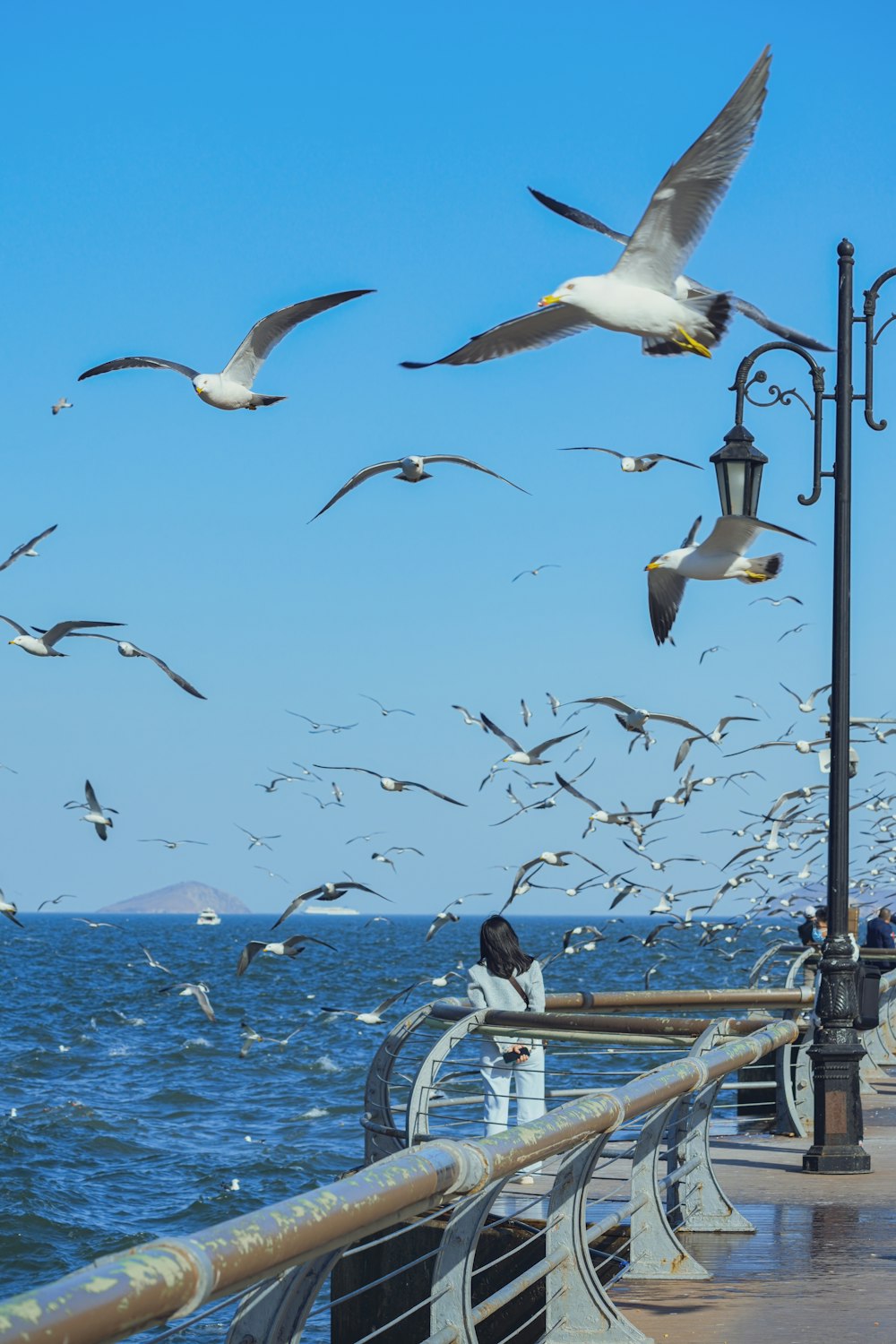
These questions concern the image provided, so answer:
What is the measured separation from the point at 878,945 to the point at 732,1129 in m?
12.9

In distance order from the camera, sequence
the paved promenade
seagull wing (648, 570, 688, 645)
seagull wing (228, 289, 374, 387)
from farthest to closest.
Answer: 1. seagull wing (228, 289, 374, 387)
2. seagull wing (648, 570, 688, 645)
3. the paved promenade

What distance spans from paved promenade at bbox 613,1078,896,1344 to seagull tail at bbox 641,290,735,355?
438 cm

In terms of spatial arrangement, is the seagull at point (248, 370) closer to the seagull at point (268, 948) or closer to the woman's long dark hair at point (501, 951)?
the woman's long dark hair at point (501, 951)

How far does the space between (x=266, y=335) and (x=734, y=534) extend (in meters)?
4.91

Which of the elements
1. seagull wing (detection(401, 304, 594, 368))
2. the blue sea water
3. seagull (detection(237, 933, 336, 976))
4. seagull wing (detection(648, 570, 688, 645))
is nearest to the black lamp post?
seagull wing (detection(401, 304, 594, 368))

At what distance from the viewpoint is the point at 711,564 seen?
11.3m

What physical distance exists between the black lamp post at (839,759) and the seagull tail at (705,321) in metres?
0.67

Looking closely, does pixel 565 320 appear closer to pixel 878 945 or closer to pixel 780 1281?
pixel 780 1281

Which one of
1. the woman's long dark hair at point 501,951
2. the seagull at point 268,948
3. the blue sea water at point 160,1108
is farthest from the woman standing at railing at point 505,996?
the seagull at point 268,948

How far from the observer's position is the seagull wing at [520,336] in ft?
34.5

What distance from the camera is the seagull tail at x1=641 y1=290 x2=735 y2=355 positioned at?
9.52m

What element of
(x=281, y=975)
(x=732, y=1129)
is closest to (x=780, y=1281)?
(x=732, y=1129)

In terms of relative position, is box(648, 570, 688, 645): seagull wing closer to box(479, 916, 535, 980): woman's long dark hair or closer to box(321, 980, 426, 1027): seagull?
box(321, 980, 426, 1027): seagull

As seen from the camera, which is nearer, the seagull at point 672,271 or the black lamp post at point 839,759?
the seagull at point 672,271
